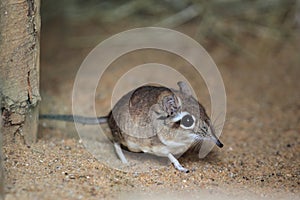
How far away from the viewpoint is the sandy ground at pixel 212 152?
3.35m

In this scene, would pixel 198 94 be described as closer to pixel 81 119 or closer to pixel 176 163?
pixel 81 119

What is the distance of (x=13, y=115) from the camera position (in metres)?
3.81

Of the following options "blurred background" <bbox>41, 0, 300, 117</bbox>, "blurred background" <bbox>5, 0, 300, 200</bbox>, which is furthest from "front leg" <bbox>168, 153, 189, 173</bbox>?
"blurred background" <bbox>41, 0, 300, 117</bbox>

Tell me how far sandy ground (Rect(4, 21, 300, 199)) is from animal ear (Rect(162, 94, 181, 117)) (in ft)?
1.39

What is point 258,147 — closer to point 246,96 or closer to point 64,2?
point 246,96

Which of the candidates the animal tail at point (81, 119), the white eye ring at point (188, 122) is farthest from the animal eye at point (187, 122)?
the animal tail at point (81, 119)

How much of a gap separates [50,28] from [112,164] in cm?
333

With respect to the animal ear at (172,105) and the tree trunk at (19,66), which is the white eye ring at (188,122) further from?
the tree trunk at (19,66)

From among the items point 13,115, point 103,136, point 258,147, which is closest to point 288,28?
point 258,147

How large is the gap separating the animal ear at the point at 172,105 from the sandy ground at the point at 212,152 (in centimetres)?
42

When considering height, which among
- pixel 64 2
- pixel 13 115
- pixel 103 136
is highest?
pixel 64 2

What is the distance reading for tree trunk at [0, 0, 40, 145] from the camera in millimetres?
3561

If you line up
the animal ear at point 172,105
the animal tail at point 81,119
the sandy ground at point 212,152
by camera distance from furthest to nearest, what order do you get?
the animal tail at point 81,119 → the animal ear at point 172,105 → the sandy ground at point 212,152

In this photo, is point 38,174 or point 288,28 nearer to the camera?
point 38,174
